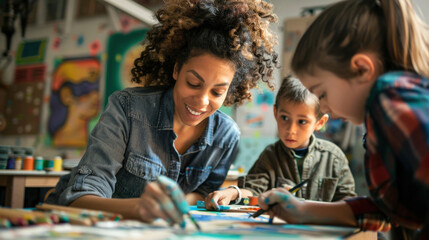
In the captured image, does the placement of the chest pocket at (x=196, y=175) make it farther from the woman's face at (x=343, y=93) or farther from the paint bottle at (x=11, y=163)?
the paint bottle at (x=11, y=163)

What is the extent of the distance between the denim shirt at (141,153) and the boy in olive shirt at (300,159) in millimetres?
214

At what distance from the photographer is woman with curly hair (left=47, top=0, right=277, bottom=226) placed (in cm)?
107

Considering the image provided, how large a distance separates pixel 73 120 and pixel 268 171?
3.24 metres

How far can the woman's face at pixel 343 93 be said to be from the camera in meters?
0.77

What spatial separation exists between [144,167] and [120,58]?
3208 millimetres

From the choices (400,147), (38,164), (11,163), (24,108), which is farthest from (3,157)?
(24,108)

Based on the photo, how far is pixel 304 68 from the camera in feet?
2.78

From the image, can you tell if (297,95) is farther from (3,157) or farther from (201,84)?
(3,157)

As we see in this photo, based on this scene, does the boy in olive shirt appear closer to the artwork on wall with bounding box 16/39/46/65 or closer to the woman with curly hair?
the woman with curly hair

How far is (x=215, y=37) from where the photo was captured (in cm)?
116

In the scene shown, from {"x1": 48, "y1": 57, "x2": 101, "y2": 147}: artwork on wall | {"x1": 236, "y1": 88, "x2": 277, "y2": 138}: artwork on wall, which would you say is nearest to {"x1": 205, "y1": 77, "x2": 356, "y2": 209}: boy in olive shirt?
{"x1": 236, "y1": 88, "x2": 277, "y2": 138}: artwork on wall

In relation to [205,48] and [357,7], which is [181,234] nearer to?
[357,7]

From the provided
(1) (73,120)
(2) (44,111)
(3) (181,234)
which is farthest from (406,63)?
(2) (44,111)

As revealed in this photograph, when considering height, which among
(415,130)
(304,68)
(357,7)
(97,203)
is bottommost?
(97,203)
